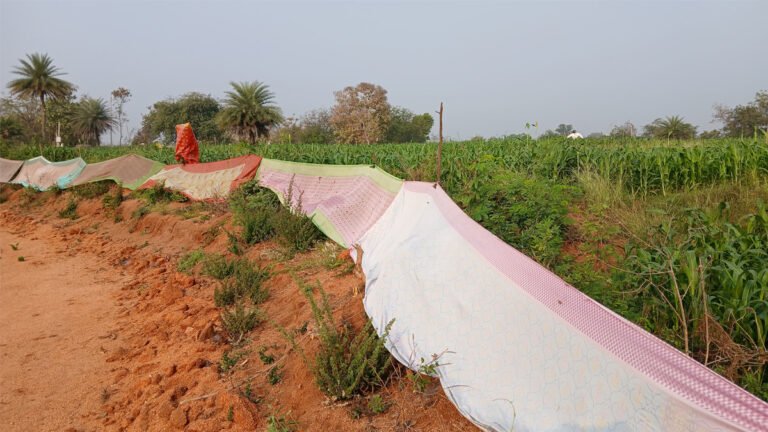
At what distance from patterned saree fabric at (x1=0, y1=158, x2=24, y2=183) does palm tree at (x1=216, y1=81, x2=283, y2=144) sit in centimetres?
1829

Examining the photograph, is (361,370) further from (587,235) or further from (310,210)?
(310,210)

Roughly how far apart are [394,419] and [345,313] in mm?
1136

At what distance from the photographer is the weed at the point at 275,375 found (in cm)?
323

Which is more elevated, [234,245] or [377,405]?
[234,245]

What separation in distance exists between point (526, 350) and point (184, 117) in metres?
53.0

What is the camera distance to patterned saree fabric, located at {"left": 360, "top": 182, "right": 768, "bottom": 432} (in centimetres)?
192

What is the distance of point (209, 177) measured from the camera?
356 inches

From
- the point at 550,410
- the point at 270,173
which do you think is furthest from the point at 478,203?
the point at 270,173

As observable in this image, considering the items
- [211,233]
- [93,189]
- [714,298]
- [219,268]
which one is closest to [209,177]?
[211,233]

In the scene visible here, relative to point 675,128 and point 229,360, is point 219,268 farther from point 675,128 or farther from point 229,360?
point 675,128

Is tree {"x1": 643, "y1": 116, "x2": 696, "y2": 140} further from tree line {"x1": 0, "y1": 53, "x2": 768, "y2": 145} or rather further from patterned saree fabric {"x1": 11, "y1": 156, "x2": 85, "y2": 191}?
patterned saree fabric {"x1": 11, "y1": 156, "x2": 85, "y2": 191}

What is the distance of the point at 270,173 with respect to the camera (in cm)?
752

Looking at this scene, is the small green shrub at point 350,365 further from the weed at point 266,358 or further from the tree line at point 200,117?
the tree line at point 200,117

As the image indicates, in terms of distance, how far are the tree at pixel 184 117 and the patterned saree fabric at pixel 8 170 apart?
34.3 metres
